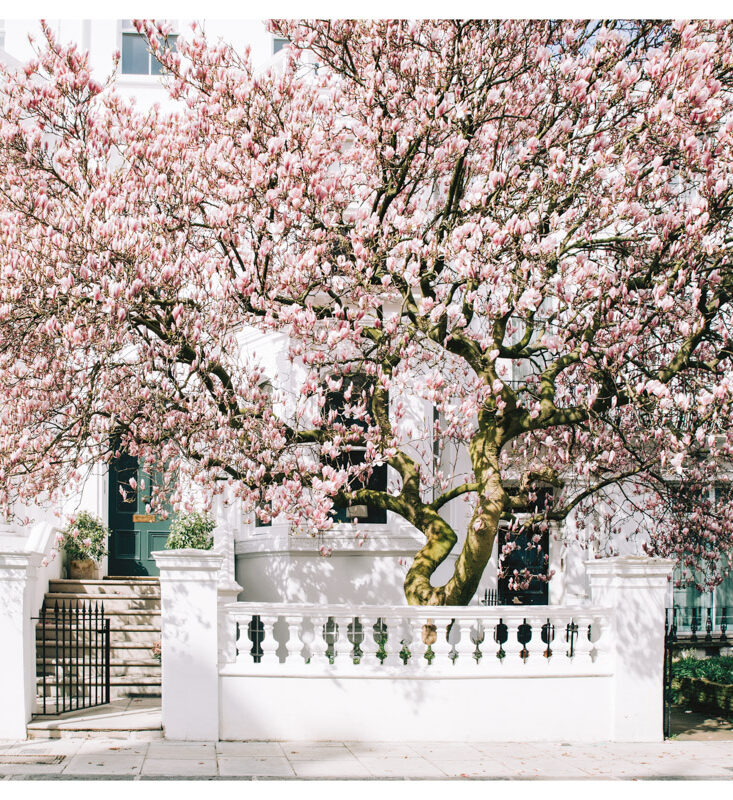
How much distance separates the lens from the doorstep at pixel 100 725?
9.52m

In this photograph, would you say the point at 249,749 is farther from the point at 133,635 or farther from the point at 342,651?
the point at 133,635

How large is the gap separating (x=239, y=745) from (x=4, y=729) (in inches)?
96.1

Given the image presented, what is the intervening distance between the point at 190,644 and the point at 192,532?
5179 millimetres

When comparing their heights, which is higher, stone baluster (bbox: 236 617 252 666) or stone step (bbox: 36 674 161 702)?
stone baluster (bbox: 236 617 252 666)

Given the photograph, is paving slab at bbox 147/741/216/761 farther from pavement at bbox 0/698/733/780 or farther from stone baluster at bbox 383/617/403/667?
stone baluster at bbox 383/617/403/667

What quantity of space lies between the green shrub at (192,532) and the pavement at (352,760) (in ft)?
17.0

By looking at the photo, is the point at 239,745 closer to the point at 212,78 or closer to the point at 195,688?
the point at 195,688

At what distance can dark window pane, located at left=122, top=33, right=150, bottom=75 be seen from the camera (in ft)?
58.7

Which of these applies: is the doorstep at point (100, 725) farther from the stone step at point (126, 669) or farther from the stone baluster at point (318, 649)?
the stone baluster at point (318, 649)

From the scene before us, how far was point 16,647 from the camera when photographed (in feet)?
31.8

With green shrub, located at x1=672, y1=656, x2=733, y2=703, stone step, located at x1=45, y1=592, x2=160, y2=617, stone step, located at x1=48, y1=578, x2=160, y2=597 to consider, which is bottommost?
green shrub, located at x1=672, y1=656, x2=733, y2=703

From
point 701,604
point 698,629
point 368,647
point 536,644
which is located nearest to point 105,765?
point 368,647

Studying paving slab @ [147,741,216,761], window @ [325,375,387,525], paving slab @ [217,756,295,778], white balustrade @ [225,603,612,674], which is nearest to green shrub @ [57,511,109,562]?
window @ [325,375,387,525]

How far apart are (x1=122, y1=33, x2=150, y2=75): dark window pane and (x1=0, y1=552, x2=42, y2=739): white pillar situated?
11295 millimetres
